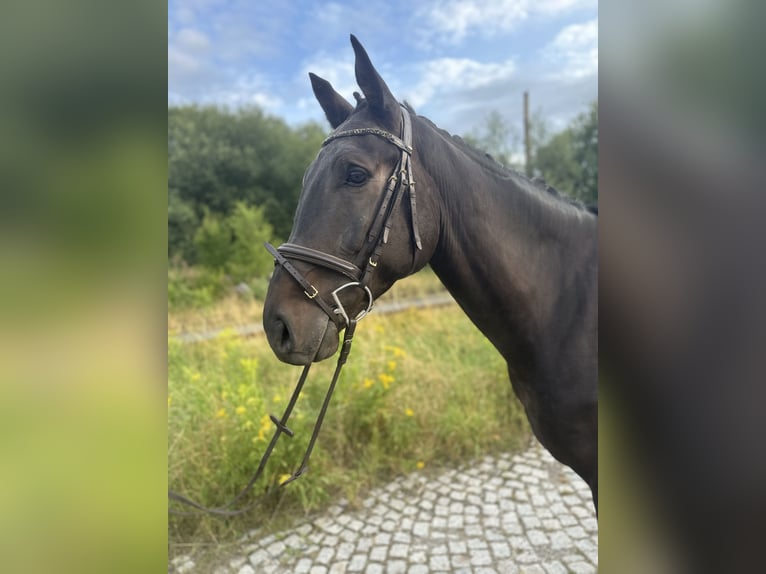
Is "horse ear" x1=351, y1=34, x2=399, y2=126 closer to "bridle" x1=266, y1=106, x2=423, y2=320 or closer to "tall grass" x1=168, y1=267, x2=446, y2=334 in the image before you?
"bridle" x1=266, y1=106, x2=423, y2=320

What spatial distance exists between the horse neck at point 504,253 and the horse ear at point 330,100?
0.38 metres

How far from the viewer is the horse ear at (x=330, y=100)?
5.84 feet

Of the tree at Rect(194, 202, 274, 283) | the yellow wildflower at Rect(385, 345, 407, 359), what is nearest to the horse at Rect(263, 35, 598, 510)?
the yellow wildflower at Rect(385, 345, 407, 359)

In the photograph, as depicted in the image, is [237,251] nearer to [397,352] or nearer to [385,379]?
[397,352]

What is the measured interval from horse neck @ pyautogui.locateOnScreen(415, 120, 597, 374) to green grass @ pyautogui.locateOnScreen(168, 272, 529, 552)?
2205 mm

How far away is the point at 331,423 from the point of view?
385 cm

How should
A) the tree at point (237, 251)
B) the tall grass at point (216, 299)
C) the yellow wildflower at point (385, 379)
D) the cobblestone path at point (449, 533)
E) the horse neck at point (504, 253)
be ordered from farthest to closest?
the tree at point (237, 251) → the tall grass at point (216, 299) → the yellow wildflower at point (385, 379) → the cobblestone path at point (449, 533) → the horse neck at point (504, 253)

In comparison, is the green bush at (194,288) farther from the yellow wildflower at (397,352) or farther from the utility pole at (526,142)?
the utility pole at (526,142)

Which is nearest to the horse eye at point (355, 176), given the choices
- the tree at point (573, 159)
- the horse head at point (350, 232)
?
the horse head at point (350, 232)

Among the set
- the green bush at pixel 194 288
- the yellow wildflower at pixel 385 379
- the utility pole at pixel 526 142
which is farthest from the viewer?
the utility pole at pixel 526 142

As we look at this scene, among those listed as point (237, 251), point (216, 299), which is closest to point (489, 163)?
point (216, 299)

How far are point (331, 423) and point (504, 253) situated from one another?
2.70 m
